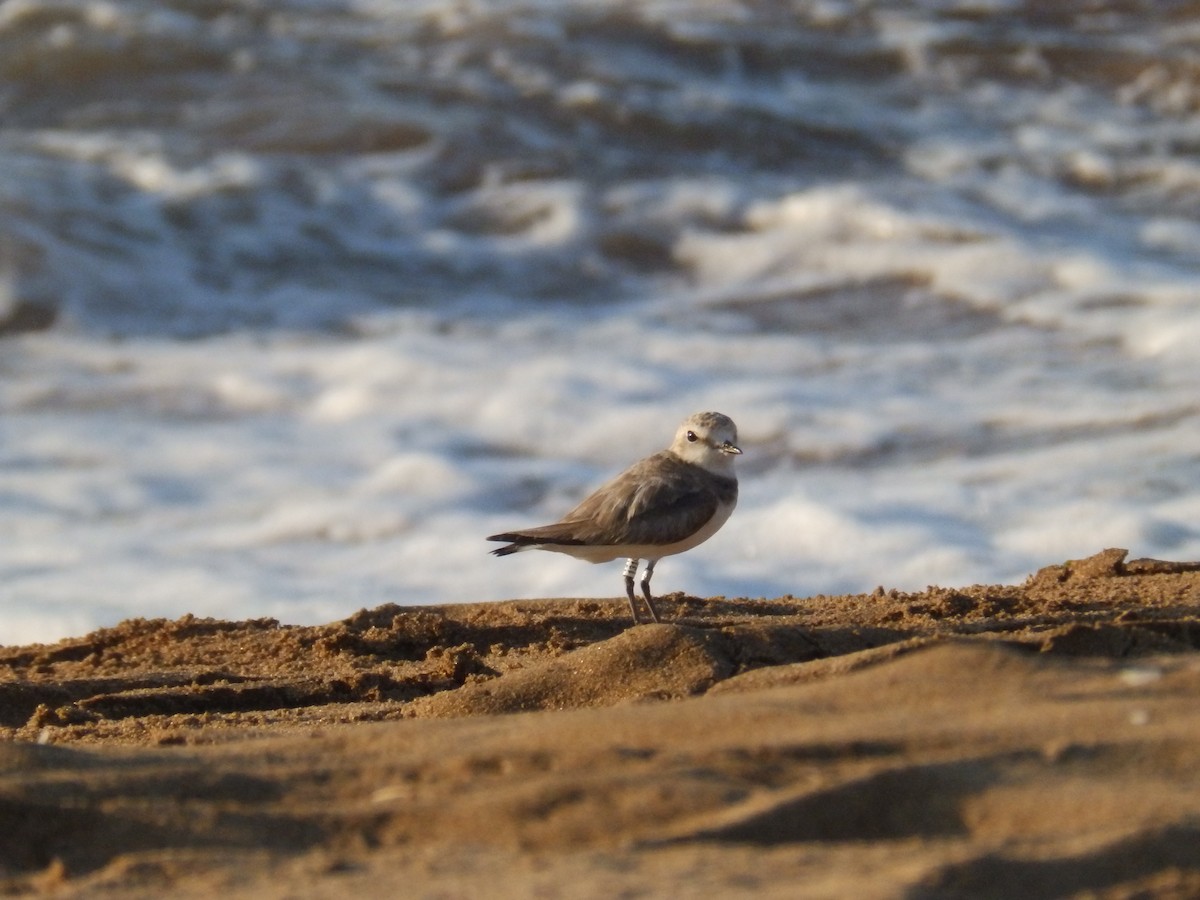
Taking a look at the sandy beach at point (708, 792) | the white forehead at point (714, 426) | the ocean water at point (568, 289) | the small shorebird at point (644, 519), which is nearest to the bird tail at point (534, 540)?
the small shorebird at point (644, 519)

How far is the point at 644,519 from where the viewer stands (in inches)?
190

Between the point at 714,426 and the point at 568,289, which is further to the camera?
the point at 568,289

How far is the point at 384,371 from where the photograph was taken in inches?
379

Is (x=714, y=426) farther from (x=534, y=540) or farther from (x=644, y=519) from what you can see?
(x=534, y=540)

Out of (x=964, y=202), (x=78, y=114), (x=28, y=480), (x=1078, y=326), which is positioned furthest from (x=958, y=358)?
(x=78, y=114)

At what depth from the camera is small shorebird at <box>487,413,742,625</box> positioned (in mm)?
4812

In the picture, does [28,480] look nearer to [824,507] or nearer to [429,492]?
[429,492]

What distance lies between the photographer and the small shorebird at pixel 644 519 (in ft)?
15.8

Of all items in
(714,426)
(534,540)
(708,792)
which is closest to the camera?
(708,792)

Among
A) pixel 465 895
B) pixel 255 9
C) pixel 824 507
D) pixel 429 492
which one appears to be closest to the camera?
pixel 465 895

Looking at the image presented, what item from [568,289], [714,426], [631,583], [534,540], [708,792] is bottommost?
[708,792]

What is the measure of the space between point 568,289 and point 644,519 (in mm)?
6578

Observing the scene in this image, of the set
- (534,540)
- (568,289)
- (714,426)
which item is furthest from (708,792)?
(568,289)

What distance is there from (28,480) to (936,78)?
9326 mm
